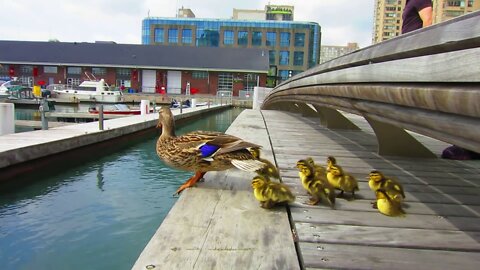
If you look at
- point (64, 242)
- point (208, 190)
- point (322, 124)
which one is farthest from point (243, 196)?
point (322, 124)

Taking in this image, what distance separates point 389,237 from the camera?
260 centimetres

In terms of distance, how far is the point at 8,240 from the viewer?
17.7ft

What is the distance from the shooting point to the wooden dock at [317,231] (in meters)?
2.21

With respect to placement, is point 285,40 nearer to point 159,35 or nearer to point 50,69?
point 159,35

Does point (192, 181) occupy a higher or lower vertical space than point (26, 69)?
lower

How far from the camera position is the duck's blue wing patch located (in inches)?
135

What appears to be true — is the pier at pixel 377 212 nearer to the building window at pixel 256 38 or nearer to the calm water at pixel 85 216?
the calm water at pixel 85 216

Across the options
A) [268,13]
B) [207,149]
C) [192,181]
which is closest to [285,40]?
[268,13]

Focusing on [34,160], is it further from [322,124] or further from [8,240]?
[322,124]

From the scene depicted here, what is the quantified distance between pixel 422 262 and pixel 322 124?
813 cm


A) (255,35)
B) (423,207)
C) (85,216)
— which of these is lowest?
(85,216)

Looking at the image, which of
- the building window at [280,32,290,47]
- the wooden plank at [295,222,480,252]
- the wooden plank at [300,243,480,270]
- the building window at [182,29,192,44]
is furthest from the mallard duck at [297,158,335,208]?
the building window at [182,29,192,44]

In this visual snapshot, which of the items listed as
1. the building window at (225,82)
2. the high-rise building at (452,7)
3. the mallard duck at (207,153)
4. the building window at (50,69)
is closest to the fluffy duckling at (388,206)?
the mallard duck at (207,153)

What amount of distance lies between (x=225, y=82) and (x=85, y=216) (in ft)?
187
